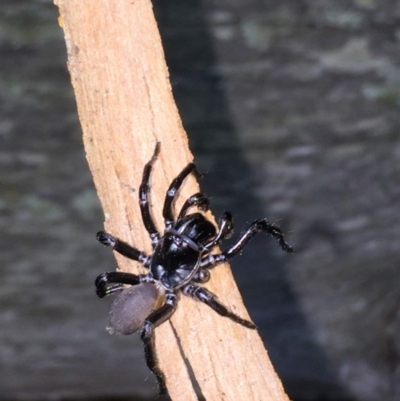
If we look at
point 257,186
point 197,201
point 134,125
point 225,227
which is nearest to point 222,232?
point 225,227

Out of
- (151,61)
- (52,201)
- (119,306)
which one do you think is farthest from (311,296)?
(151,61)

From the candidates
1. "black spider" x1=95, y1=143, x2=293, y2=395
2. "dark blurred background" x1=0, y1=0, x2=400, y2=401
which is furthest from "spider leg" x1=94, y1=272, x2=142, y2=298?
"dark blurred background" x1=0, y1=0, x2=400, y2=401

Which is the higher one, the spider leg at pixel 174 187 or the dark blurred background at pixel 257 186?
the dark blurred background at pixel 257 186

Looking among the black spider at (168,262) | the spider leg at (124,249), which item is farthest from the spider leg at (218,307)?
the spider leg at (124,249)

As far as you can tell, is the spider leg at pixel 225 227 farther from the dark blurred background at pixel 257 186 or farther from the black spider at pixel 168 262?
the dark blurred background at pixel 257 186

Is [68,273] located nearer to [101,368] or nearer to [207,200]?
[101,368]

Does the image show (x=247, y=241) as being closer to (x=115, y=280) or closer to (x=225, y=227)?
(x=225, y=227)

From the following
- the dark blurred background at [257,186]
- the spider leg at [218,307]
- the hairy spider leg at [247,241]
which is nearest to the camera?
the spider leg at [218,307]

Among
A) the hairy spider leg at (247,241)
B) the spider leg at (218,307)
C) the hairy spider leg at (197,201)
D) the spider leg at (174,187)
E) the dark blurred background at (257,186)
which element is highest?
the dark blurred background at (257,186)
